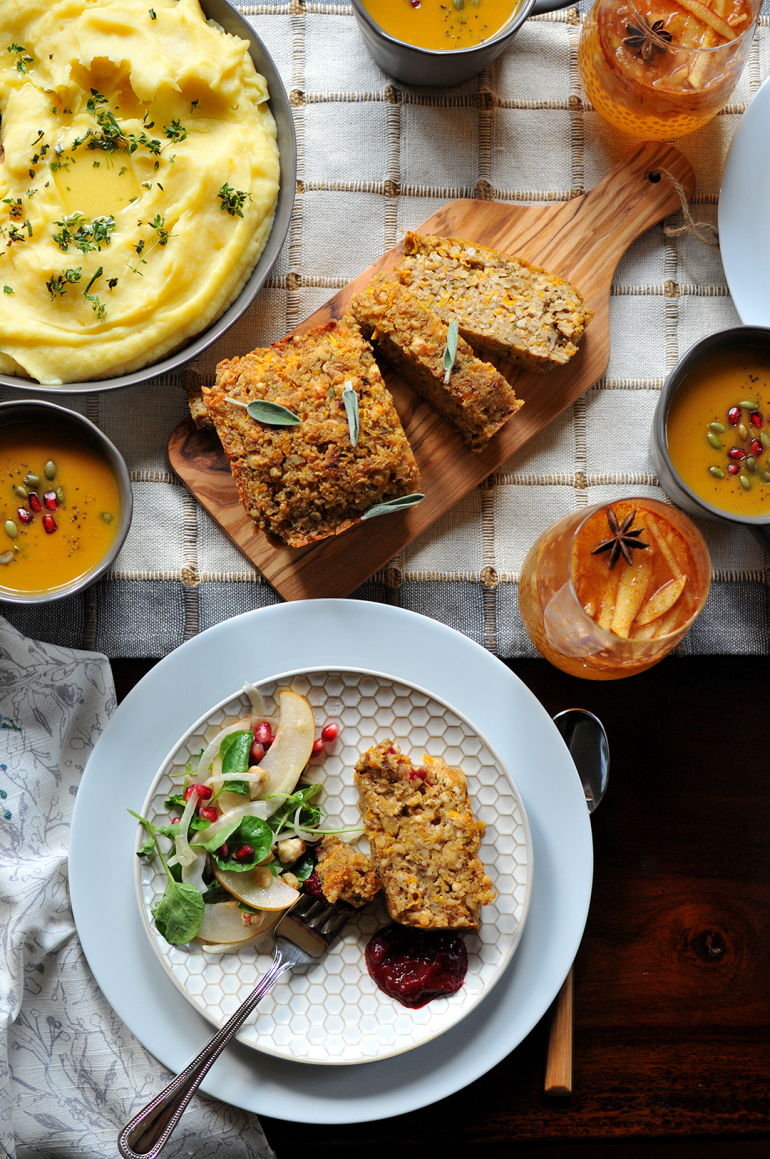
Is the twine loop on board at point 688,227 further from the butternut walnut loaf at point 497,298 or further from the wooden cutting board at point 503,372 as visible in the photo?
the butternut walnut loaf at point 497,298

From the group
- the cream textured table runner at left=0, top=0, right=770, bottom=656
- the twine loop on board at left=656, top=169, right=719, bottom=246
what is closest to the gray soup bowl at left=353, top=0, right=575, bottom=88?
the cream textured table runner at left=0, top=0, right=770, bottom=656

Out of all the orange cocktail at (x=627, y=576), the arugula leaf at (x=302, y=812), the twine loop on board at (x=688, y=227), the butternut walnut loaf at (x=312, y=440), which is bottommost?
the arugula leaf at (x=302, y=812)

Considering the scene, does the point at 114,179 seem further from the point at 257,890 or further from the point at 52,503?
the point at 257,890

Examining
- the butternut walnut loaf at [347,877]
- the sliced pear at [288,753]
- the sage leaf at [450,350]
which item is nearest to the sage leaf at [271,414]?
the sage leaf at [450,350]

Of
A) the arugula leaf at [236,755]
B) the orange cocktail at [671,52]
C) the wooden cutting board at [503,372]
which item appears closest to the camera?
the arugula leaf at [236,755]

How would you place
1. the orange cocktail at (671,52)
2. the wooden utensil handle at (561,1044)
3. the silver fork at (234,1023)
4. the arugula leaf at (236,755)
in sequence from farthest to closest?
the wooden utensil handle at (561,1044)
the orange cocktail at (671,52)
the arugula leaf at (236,755)
the silver fork at (234,1023)

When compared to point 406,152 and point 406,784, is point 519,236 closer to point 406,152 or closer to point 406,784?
point 406,152

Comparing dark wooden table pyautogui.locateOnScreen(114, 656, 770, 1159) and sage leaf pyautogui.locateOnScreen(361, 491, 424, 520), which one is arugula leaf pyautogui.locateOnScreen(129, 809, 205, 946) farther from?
sage leaf pyautogui.locateOnScreen(361, 491, 424, 520)
